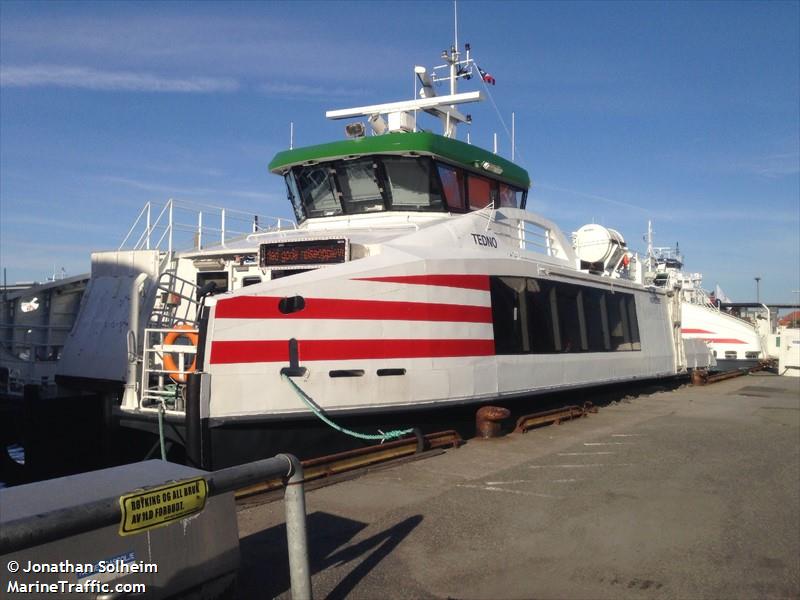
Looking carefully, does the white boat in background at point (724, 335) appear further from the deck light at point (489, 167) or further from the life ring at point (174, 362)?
the life ring at point (174, 362)

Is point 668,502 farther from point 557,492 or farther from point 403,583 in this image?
point 403,583

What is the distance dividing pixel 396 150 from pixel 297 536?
7.19 meters

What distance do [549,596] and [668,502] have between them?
2312 millimetres

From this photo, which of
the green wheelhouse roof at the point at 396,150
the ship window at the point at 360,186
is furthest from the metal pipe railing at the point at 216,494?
the ship window at the point at 360,186

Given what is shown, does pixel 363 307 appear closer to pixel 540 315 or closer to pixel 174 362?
pixel 174 362

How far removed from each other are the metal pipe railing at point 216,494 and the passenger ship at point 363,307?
10.5ft

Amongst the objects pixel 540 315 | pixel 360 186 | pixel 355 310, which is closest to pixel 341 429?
pixel 355 310

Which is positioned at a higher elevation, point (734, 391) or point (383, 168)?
point (383, 168)

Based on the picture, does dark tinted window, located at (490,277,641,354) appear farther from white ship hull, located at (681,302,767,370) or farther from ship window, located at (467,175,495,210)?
white ship hull, located at (681,302,767,370)

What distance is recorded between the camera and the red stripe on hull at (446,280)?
7.54 m

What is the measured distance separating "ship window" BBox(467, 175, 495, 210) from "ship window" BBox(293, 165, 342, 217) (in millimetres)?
2048

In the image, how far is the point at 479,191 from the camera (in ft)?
36.3

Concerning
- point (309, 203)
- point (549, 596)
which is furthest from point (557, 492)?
point (309, 203)

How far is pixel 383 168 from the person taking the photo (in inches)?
392
